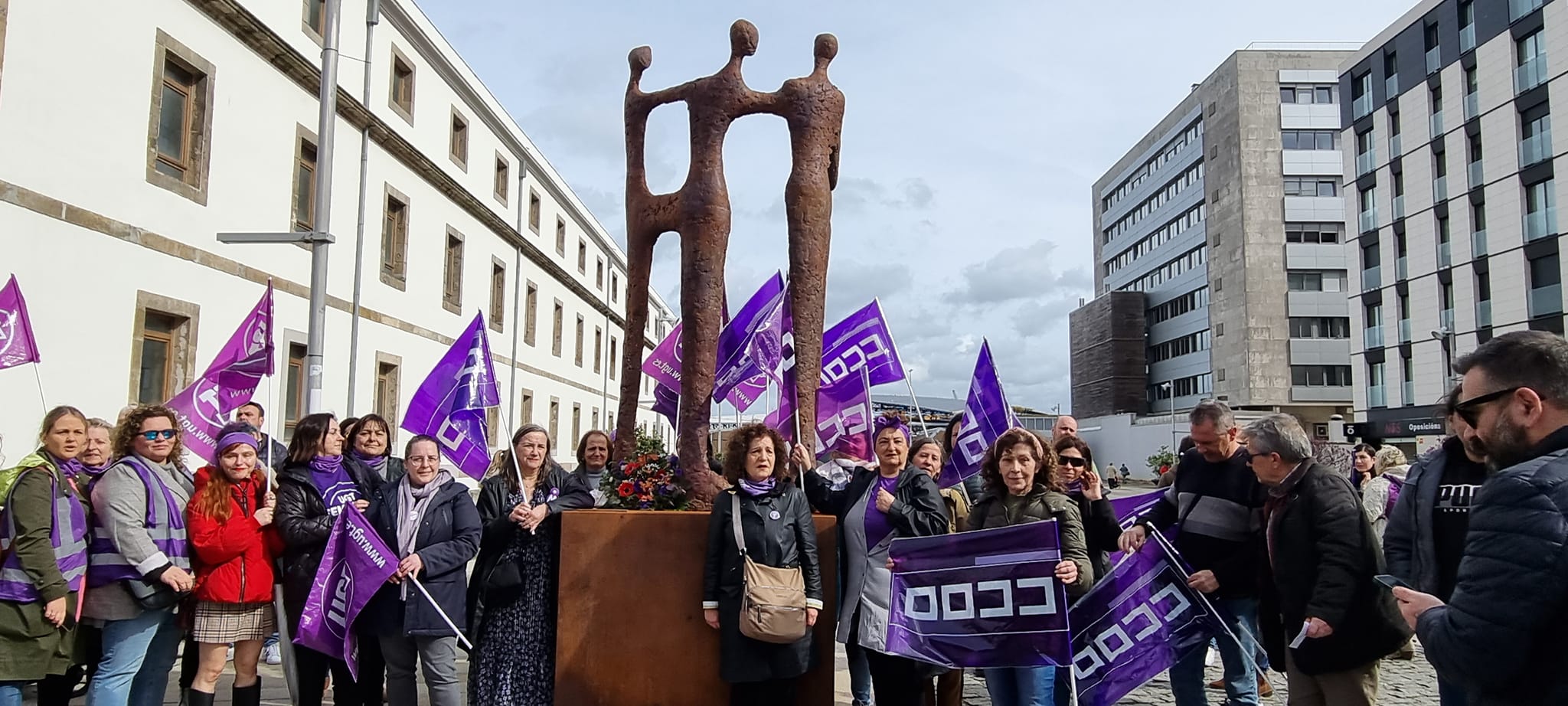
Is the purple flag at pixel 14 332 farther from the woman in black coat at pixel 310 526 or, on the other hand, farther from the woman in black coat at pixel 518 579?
the woman in black coat at pixel 518 579

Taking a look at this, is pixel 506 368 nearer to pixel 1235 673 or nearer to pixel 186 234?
pixel 186 234

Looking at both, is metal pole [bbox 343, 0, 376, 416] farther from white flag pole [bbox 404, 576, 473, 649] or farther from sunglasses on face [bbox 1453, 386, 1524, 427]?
sunglasses on face [bbox 1453, 386, 1524, 427]

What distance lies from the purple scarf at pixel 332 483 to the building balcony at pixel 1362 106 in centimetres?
4674

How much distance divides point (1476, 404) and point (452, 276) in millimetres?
21900

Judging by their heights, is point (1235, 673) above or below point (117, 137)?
below

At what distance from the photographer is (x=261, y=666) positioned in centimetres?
729

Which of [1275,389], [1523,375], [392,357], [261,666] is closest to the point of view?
[1523,375]

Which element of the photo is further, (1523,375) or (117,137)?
(117,137)

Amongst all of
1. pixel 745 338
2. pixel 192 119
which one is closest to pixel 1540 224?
pixel 745 338

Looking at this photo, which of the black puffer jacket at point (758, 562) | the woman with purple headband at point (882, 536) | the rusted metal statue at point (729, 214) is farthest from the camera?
the rusted metal statue at point (729, 214)

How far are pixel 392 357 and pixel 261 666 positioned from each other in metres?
12.0

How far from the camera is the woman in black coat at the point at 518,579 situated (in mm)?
5438

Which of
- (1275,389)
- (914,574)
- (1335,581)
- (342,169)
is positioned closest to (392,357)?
(342,169)

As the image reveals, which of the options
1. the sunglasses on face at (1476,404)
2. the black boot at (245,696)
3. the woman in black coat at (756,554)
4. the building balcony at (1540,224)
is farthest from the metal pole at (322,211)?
the building balcony at (1540,224)
